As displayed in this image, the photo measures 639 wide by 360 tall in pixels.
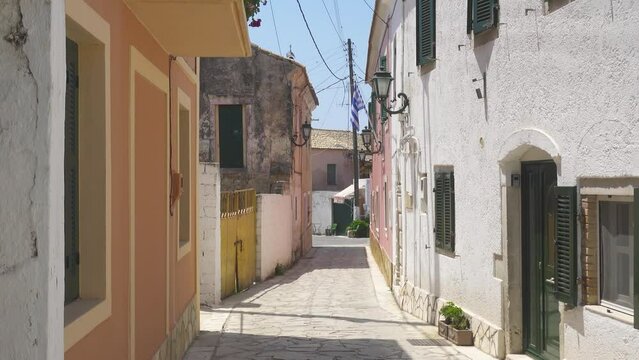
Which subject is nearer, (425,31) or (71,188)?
(71,188)

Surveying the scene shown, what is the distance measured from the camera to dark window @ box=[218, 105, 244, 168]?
23.0 meters

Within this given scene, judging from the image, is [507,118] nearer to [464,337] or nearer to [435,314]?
[464,337]

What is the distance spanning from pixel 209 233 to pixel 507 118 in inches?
249

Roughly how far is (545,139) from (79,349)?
4.50 metres

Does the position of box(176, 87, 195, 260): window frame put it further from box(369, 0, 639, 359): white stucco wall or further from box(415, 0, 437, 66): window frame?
box(415, 0, 437, 66): window frame

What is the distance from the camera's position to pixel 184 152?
895 centimetres

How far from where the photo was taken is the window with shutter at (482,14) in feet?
26.0

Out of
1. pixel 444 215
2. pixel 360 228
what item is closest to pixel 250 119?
pixel 444 215

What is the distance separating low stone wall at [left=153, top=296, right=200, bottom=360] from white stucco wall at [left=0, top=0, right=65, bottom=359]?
13.9 feet

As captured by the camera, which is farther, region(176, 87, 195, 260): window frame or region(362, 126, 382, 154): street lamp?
region(362, 126, 382, 154): street lamp

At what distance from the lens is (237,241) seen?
15.4 metres

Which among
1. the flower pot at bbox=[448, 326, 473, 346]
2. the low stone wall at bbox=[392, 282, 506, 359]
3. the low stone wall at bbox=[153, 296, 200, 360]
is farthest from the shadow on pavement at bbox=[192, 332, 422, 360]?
the flower pot at bbox=[448, 326, 473, 346]

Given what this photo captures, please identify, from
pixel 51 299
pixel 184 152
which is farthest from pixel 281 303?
pixel 51 299

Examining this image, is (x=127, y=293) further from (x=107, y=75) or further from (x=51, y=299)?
(x=51, y=299)
